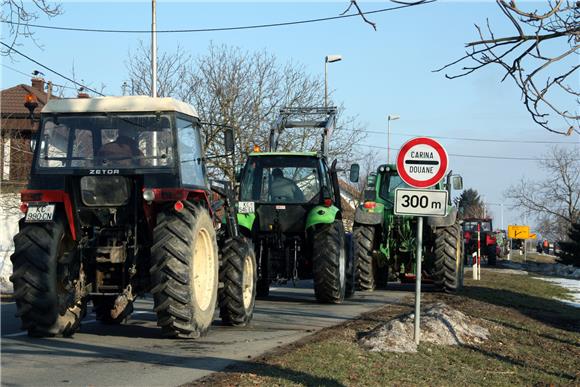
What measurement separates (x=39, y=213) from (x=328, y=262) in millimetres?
6635

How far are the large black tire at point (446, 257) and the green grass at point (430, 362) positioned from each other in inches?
203

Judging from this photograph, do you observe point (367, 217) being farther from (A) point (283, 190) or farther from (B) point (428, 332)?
(B) point (428, 332)

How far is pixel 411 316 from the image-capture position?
11664 millimetres

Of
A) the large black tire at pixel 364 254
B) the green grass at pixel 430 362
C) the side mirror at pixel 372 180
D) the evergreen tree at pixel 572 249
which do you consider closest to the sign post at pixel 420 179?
the green grass at pixel 430 362

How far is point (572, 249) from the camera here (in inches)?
2080

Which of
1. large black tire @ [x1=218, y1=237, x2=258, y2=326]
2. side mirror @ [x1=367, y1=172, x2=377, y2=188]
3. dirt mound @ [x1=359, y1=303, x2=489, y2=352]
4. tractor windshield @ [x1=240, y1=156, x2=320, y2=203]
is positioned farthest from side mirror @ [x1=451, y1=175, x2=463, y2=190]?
large black tire @ [x1=218, y1=237, x2=258, y2=326]

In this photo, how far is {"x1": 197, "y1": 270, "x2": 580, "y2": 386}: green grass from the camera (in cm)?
825

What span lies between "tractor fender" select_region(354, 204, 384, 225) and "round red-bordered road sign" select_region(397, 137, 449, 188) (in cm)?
837

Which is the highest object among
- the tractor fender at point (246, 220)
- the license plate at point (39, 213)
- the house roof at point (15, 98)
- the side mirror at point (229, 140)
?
the house roof at point (15, 98)

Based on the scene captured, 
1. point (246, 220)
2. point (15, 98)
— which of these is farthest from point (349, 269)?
point (15, 98)

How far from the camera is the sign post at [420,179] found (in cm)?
1115

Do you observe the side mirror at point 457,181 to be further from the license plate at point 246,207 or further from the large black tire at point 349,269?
the license plate at point 246,207

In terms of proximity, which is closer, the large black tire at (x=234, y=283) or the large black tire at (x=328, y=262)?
the large black tire at (x=234, y=283)

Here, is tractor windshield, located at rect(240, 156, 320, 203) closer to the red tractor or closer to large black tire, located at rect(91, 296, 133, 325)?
large black tire, located at rect(91, 296, 133, 325)
